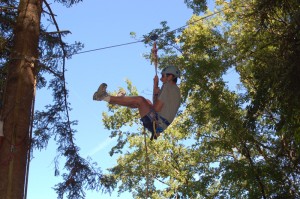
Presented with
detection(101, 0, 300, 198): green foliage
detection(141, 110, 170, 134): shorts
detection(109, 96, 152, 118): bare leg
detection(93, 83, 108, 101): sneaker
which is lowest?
detection(141, 110, 170, 134): shorts

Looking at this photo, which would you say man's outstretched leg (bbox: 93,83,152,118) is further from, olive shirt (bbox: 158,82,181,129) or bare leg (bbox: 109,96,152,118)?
olive shirt (bbox: 158,82,181,129)

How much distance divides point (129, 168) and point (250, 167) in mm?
8570

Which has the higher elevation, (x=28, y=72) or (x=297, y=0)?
(x=297, y=0)

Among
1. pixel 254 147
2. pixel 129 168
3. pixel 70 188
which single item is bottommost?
pixel 70 188

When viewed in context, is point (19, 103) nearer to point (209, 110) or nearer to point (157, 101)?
point (157, 101)

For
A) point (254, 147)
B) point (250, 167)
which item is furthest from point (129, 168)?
point (250, 167)

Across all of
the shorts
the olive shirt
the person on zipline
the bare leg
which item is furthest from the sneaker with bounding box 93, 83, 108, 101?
the olive shirt

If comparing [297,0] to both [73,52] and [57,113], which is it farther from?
[57,113]

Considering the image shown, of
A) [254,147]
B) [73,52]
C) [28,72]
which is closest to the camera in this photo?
[28,72]

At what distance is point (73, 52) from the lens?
623 centimetres

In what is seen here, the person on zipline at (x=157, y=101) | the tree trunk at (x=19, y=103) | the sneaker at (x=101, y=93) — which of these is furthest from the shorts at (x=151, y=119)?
the tree trunk at (x=19, y=103)

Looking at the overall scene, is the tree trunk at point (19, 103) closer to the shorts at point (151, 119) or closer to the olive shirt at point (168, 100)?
the shorts at point (151, 119)

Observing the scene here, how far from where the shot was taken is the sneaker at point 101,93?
517 centimetres

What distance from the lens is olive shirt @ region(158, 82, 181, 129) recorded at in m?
5.38
